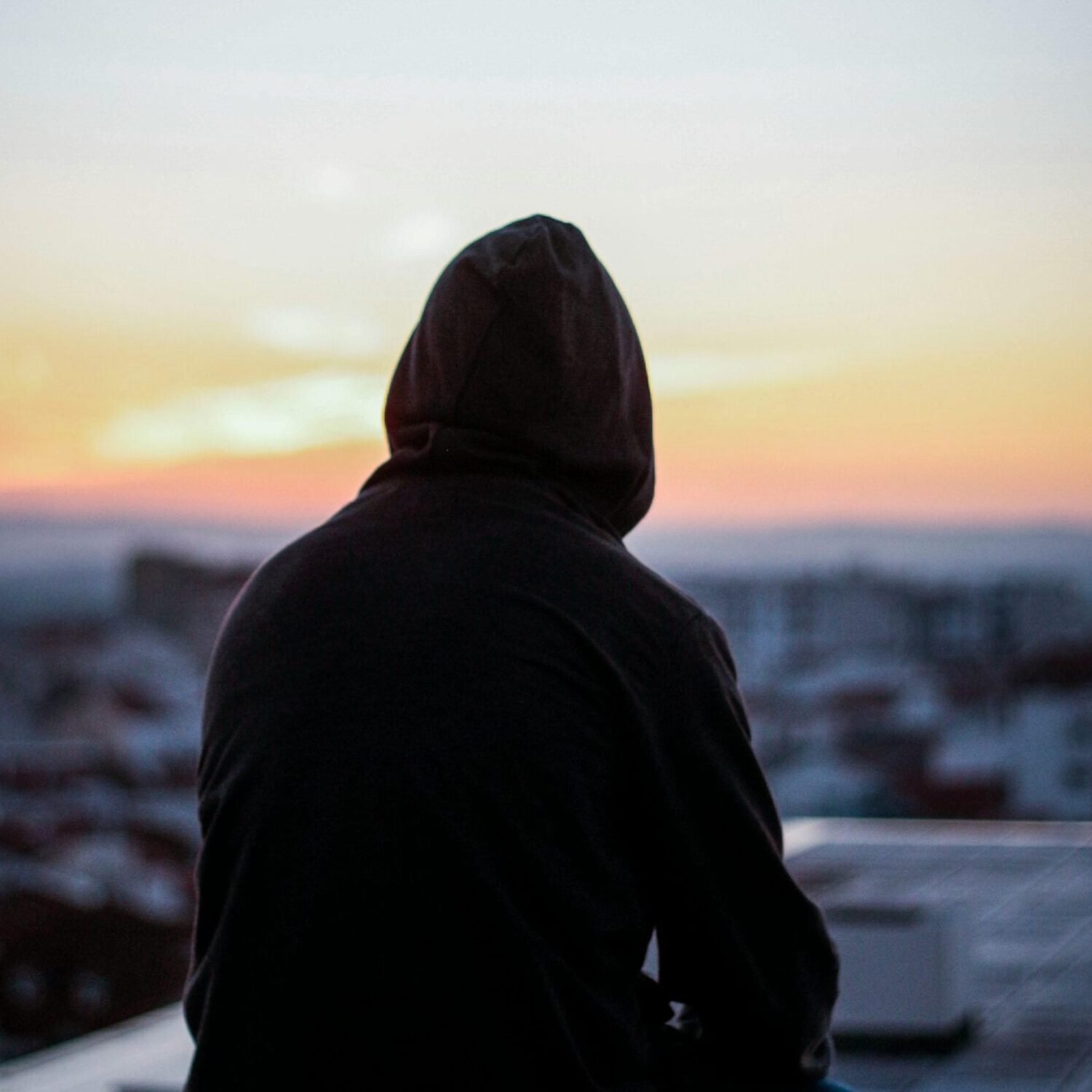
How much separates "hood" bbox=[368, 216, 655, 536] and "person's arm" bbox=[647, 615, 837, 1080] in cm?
19

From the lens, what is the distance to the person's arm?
140cm

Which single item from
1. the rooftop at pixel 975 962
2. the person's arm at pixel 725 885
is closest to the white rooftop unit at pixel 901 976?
the rooftop at pixel 975 962

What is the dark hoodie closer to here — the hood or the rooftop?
the hood

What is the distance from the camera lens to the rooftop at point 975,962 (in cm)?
433

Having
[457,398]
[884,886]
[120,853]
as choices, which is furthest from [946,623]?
[457,398]

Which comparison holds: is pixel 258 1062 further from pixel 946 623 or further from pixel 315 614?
pixel 946 623

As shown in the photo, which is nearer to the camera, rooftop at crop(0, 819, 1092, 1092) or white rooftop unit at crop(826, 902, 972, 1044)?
rooftop at crop(0, 819, 1092, 1092)

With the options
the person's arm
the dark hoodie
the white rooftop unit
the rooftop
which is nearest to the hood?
the dark hoodie

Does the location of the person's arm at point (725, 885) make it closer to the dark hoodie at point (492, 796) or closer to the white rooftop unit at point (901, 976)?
the dark hoodie at point (492, 796)

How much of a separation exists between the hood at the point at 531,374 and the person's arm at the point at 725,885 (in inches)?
7.5

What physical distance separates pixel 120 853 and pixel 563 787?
16.2 metres

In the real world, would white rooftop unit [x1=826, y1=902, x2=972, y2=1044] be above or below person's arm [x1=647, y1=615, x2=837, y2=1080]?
below

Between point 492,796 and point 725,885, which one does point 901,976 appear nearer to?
point 725,885

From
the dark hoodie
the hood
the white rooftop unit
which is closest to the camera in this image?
the dark hoodie
